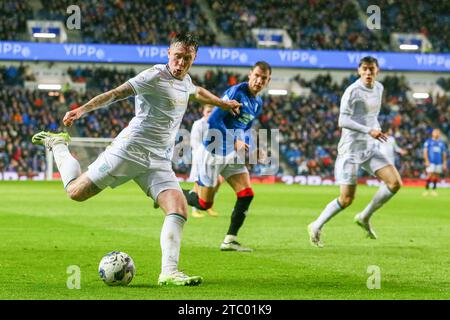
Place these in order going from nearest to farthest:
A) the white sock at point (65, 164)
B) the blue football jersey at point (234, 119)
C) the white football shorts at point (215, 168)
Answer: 1. the white sock at point (65, 164)
2. the blue football jersey at point (234, 119)
3. the white football shorts at point (215, 168)

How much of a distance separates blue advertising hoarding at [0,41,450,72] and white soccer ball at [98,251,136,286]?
108 ft

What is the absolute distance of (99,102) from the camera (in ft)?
23.6

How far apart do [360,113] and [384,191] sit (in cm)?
118

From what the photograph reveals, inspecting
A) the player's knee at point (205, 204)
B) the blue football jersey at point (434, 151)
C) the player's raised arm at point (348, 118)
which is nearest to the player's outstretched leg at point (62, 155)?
the player's knee at point (205, 204)

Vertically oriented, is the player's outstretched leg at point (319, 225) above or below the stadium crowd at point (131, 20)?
below

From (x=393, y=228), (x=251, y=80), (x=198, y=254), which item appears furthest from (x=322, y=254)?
(x=393, y=228)

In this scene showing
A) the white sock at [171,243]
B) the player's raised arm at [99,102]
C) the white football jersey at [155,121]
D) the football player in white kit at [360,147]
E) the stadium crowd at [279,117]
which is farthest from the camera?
the stadium crowd at [279,117]

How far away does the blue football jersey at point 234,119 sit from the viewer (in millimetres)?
10766

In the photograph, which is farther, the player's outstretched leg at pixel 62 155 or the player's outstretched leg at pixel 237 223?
the player's outstretched leg at pixel 237 223

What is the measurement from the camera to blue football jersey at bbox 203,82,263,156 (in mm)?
10766

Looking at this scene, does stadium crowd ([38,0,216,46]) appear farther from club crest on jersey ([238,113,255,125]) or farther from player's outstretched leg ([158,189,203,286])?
player's outstretched leg ([158,189,203,286])

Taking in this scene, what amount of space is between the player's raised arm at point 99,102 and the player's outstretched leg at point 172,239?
957 mm

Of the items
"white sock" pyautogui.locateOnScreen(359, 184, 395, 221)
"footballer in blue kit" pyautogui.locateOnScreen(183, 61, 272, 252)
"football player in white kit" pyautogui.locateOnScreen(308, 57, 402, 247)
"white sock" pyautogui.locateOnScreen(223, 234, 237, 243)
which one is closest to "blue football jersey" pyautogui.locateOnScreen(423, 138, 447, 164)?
"white sock" pyautogui.locateOnScreen(359, 184, 395, 221)

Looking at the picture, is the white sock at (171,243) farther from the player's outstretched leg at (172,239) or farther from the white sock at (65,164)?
the white sock at (65,164)
